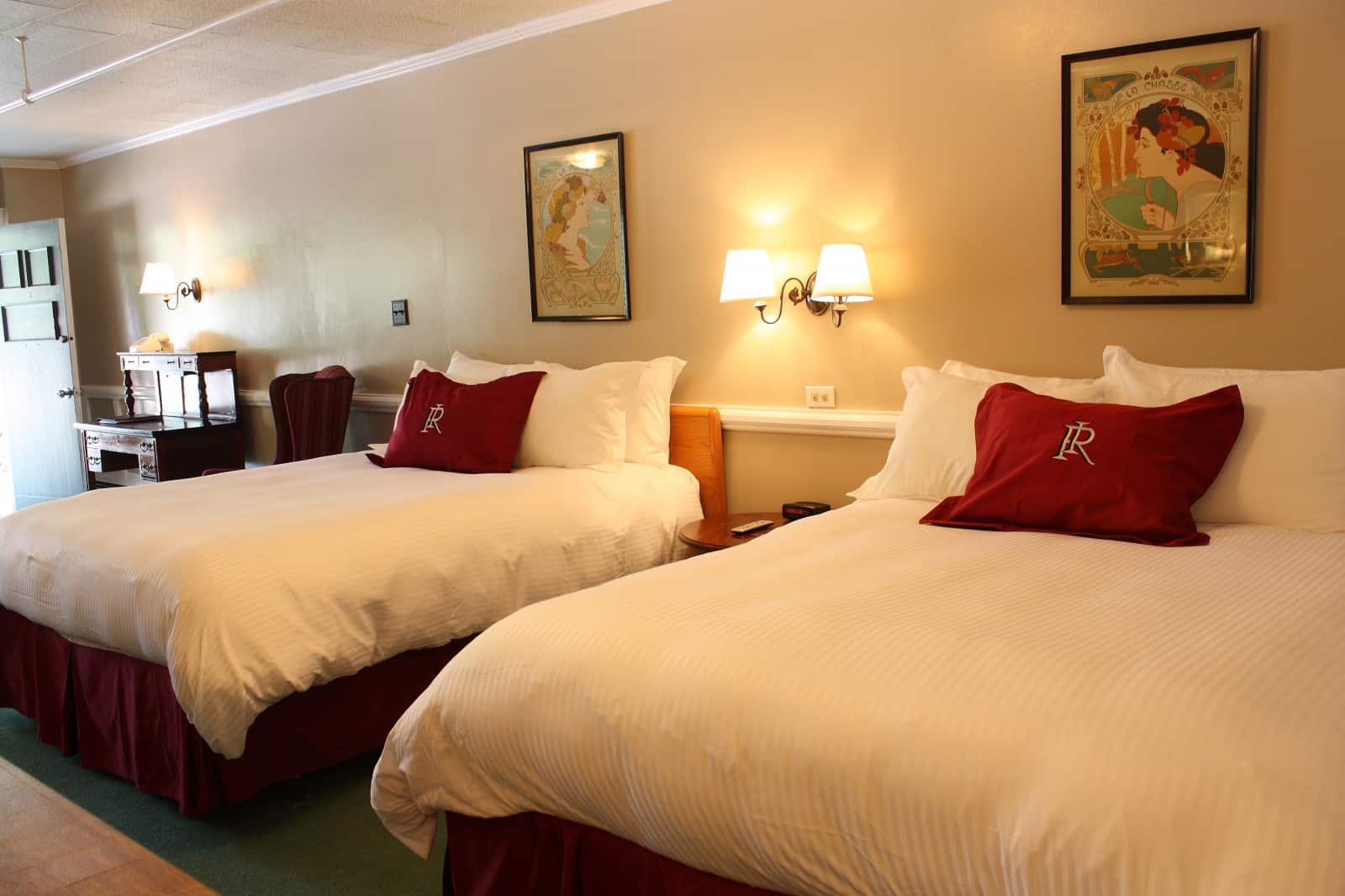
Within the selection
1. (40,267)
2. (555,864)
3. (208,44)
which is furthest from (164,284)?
(555,864)

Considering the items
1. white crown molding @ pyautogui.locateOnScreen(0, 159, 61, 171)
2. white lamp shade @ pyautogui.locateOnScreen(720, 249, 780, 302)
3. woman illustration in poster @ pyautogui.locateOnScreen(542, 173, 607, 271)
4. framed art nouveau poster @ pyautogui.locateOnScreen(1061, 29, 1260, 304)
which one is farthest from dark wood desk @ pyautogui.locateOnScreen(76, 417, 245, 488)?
framed art nouveau poster @ pyautogui.locateOnScreen(1061, 29, 1260, 304)

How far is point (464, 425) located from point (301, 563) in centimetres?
116

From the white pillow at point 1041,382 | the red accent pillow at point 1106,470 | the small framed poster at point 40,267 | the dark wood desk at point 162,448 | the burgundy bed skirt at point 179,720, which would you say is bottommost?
the burgundy bed skirt at point 179,720

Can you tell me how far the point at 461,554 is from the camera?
3064 millimetres

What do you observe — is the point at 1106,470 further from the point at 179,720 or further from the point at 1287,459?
the point at 179,720

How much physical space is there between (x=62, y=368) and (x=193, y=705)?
483 cm

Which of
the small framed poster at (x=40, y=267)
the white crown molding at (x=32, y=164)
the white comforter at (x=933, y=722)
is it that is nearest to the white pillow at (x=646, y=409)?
the white comforter at (x=933, y=722)

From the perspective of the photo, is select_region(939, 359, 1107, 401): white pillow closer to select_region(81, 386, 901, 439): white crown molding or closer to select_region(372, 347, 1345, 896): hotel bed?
select_region(372, 347, 1345, 896): hotel bed

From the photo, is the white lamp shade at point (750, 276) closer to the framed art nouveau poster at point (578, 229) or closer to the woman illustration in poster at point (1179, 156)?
the framed art nouveau poster at point (578, 229)

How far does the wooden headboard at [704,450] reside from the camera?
394cm

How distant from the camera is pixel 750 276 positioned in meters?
3.59

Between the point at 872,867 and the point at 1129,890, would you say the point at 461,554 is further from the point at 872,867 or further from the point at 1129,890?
the point at 1129,890

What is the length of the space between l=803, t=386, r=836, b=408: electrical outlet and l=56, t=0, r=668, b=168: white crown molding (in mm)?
1551

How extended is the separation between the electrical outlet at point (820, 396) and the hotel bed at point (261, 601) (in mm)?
730
